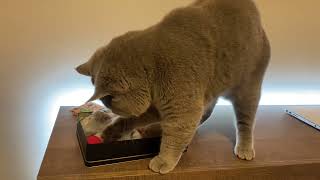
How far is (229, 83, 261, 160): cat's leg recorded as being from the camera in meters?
0.89

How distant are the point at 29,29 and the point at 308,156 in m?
0.92

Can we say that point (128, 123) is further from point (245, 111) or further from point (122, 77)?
point (245, 111)

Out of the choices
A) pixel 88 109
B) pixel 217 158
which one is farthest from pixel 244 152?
pixel 88 109

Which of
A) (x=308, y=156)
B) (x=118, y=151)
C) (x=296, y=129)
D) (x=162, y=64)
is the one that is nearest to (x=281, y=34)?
(x=296, y=129)

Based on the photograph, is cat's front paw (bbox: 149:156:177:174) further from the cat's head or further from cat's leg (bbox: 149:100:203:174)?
the cat's head

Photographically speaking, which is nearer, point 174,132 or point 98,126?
point 174,132

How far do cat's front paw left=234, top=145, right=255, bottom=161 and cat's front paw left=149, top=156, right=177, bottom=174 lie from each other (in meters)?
0.18

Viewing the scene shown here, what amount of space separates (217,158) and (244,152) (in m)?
0.07

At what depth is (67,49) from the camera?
117 cm

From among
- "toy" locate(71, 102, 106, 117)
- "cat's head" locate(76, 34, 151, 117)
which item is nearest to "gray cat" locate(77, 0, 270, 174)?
"cat's head" locate(76, 34, 151, 117)

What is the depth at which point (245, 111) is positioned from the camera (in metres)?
0.91

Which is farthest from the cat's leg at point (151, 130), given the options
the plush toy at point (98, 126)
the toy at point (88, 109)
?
the toy at point (88, 109)

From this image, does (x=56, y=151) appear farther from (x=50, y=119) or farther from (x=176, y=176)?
(x=50, y=119)

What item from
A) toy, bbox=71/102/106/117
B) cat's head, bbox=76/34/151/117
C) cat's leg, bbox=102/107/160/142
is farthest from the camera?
toy, bbox=71/102/106/117
